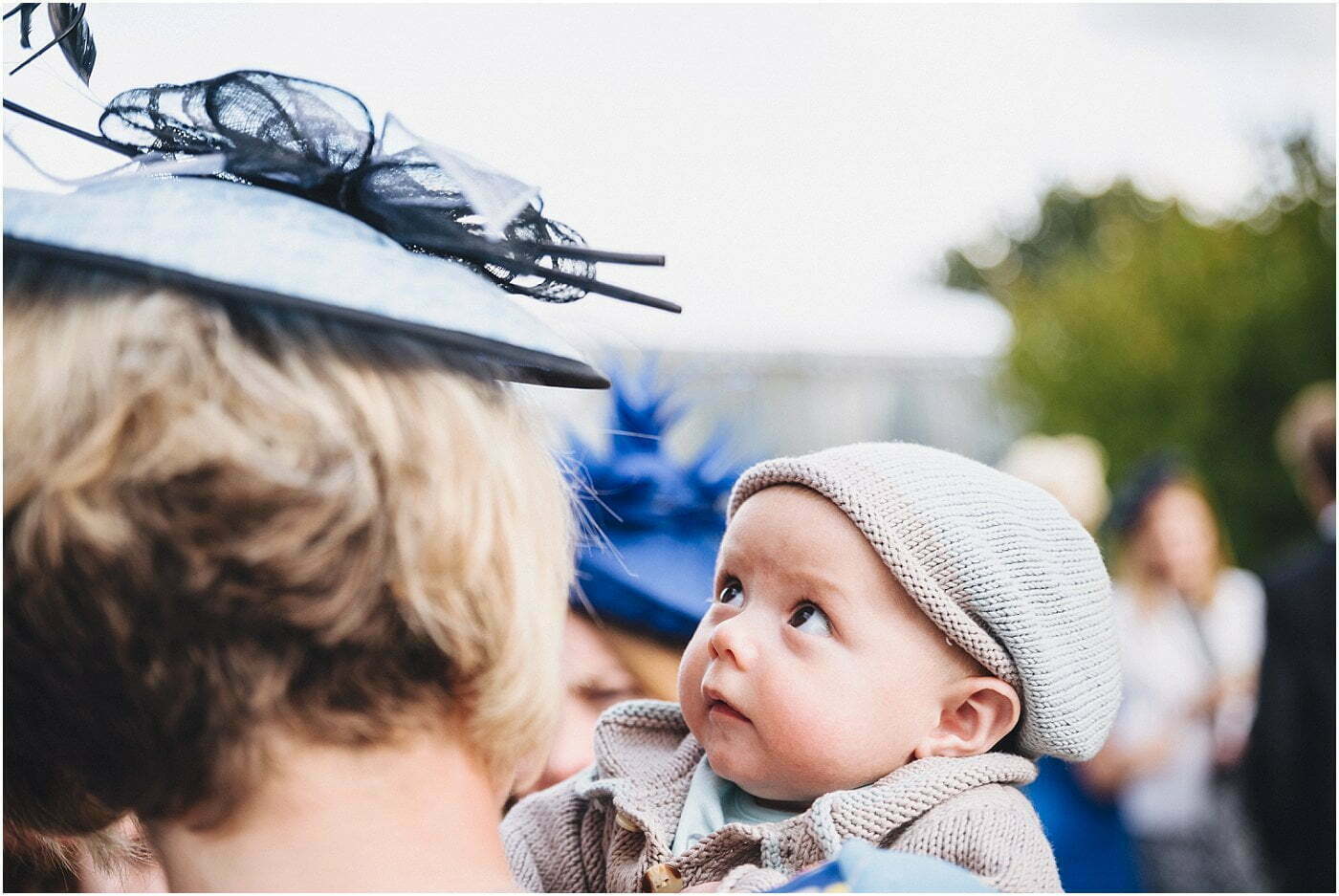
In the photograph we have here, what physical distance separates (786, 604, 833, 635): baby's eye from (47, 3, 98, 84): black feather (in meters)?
0.96

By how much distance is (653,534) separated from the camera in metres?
2.55

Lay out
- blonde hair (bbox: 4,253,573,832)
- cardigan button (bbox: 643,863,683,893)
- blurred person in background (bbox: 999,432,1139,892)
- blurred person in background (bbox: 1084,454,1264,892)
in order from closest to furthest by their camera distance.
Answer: blonde hair (bbox: 4,253,573,832), cardigan button (bbox: 643,863,683,893), blurred person in background (bbox: 999,432,1139,892), blurred person in background (bbox: 1084,454,1264,892)

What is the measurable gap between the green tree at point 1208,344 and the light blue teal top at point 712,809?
36.1 feet

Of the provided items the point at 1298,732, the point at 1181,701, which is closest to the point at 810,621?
the point at 1298,732

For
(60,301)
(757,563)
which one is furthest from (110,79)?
(757,563)

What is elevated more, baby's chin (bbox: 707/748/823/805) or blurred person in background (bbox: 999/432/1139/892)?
baby's chin (bbox: 707/748/823/805)

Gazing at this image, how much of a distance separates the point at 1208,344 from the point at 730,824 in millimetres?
12711

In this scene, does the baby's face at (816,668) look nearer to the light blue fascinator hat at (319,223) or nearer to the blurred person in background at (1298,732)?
the light blue fascinator hat at (319,223)

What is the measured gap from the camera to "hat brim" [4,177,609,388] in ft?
3.36

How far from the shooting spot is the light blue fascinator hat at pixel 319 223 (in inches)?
40.9

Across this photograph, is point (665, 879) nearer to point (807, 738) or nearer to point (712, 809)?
point (712, 809)

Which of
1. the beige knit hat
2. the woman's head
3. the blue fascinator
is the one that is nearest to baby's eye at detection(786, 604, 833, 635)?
the beige knit hat

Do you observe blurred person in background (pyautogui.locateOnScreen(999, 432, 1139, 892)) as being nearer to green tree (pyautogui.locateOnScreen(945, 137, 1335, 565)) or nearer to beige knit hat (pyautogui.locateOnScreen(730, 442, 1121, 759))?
beige knit hat (pyautogui.locateOnScreen(730, 442, 1121, 759))

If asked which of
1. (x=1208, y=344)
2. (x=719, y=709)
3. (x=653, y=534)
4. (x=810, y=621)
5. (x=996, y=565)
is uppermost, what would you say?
(x=996, y=565)
